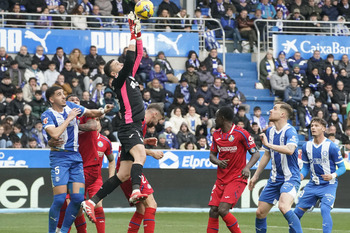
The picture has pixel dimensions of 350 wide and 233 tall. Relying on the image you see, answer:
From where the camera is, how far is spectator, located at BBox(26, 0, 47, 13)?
25.5 m

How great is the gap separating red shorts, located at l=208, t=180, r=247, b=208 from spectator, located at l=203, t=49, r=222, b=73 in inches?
574

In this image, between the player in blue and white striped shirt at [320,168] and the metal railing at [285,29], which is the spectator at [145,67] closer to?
the metal railing at [285,29]

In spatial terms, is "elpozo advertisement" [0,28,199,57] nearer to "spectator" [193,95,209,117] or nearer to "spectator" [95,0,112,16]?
"spectator" [95,0,112,16]

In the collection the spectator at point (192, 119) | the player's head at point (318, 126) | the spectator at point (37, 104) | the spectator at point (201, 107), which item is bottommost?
the spectator at point (192, 119)

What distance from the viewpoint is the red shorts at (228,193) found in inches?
451

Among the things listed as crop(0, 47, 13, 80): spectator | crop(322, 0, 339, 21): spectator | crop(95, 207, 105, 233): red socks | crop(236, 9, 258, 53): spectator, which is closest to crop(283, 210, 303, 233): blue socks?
crop(95, 207, 105, 233): red socks

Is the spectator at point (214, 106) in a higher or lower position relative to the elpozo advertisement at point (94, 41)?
lower

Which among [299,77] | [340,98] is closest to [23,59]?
[299,77]

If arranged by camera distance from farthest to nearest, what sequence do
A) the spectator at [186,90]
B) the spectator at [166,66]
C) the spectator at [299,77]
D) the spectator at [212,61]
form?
the spectator at [299,77]
the spectator at [212,61]
the spectator at [166,66]
the spectator at [186,90]

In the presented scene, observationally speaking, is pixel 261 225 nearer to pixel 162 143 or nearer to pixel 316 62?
pixel 162 143

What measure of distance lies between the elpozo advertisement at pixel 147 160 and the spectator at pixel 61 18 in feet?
22.2

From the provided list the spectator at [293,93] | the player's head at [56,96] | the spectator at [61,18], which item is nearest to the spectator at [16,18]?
the spectator at [61,18]

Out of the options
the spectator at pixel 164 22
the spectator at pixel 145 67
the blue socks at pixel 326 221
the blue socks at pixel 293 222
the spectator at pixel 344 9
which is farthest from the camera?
the spectator at pixel 344 9

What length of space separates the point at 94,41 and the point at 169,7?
11.4ft
